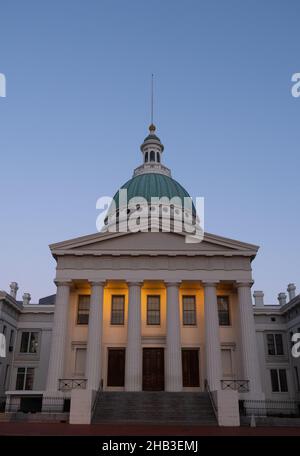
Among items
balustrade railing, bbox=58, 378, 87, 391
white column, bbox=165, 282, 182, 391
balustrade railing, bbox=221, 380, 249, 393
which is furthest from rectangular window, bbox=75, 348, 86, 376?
balustrade railing, bbox=221, 380, 249, 393

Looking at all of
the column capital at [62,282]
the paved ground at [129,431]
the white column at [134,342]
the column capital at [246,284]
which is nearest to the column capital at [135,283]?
the white column at [134,342]

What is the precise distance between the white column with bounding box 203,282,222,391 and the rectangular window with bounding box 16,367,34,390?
2046cm

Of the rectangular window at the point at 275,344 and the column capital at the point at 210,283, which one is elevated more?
the column capital at the point at 210,283

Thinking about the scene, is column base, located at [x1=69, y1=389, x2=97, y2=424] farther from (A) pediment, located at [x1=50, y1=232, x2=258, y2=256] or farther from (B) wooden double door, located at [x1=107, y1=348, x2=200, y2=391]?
(A) pediment, located at [x1=50, y1=232, x2=258, y2=256]

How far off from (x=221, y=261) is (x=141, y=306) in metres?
7.68

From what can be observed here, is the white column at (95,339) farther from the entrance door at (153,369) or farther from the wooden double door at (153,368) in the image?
the entrance door at (153,369)

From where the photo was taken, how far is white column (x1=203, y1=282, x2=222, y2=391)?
31.8 m

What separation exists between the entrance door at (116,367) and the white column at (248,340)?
9732mm

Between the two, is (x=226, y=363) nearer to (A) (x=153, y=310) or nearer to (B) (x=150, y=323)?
(B) (x=150, y=323)

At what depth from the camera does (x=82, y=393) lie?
24.4 meters

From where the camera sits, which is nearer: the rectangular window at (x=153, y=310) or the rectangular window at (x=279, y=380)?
the rectangular window at (x=153, y=310)

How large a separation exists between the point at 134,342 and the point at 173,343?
9.82 ft

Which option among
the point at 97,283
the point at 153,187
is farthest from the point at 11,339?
the point at 153,187

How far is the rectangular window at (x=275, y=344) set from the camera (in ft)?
144
